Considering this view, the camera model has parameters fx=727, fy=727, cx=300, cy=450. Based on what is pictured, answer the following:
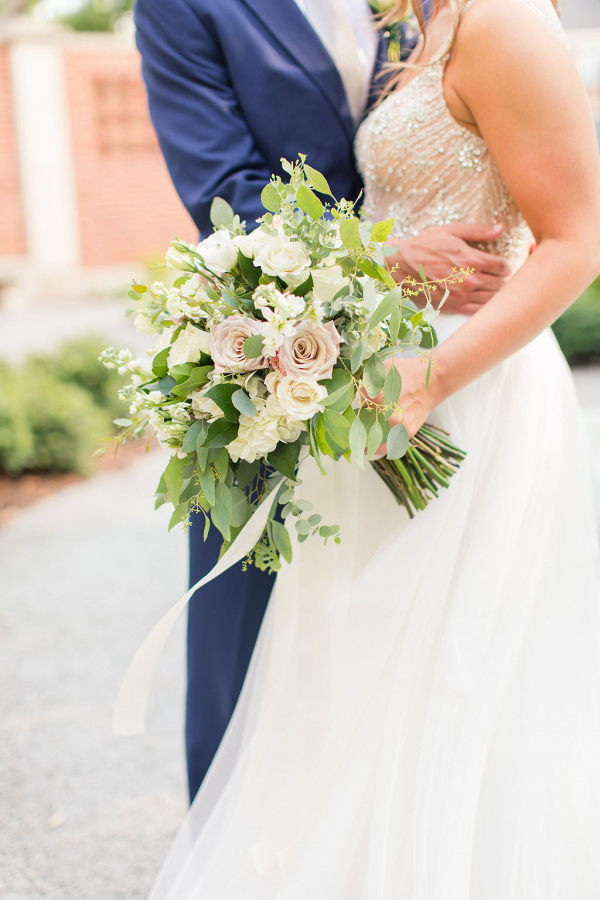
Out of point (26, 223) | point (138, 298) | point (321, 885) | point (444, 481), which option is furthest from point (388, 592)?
point (26, 223)

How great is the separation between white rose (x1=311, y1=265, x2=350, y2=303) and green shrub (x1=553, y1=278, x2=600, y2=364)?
300 inches

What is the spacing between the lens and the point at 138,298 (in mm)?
1359

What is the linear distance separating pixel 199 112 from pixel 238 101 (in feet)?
0.34

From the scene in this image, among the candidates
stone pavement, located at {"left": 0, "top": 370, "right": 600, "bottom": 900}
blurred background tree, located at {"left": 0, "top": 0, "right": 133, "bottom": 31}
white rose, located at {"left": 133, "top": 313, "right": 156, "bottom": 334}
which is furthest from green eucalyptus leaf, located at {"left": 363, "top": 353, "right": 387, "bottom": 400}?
blurred background tree, located at {"left": 0, "top": 0, "right": 133, "bottom": 31}

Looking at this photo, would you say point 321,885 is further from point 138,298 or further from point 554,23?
point 554,23

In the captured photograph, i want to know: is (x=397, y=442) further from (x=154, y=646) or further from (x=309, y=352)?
(x=154, y=646)

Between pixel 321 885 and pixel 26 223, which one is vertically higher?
pixel 321 885

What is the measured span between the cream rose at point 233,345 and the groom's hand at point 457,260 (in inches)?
19.0

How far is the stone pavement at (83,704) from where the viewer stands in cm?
225

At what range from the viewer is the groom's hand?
1.49m

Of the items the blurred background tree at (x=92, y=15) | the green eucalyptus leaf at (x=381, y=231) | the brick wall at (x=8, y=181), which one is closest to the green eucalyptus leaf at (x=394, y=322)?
the green eucalyptus leaf at (x=381, y=231)

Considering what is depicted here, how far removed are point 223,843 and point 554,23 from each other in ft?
5.73

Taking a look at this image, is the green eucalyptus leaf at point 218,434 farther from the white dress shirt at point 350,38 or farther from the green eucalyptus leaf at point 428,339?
the white dress shirt at point 350,38

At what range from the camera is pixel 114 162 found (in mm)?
13930
